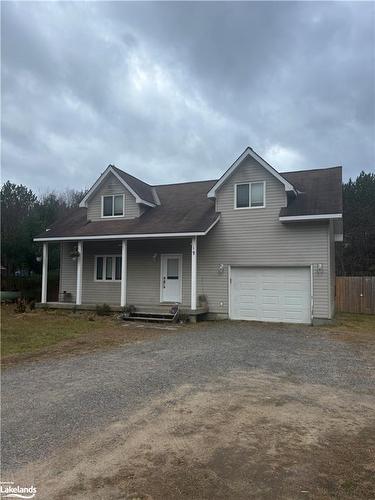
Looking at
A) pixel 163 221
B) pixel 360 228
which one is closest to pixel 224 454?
pixel 163 221

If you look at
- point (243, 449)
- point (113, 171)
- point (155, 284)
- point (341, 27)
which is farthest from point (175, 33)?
point (243, 449)

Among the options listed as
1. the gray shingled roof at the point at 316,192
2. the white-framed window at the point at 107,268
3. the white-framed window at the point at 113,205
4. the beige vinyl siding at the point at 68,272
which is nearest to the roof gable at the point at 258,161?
the gray shingled roof at the point at 316,192

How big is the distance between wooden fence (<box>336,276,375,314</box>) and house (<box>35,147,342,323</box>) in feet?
14.4

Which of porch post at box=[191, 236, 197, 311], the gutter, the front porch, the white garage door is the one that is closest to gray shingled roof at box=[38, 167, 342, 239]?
the gutter

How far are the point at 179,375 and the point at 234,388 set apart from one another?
1.22 m

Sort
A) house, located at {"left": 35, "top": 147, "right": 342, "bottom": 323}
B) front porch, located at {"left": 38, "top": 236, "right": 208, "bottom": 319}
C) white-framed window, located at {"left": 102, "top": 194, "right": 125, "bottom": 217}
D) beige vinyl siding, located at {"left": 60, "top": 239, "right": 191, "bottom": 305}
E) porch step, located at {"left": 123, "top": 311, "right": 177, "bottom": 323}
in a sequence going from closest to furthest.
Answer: house, located at {"left": 35, "top": 147, "right": 342, "bottom": 323} → porch step, located at {"left": 123, "top": 311, "right": 177, "bottom": 323} → front porch, located at {"left": 38, "top": 236, "right": 208, "bottom": 319} → beige vinyl siding, located at {"left": 60, "top": 239, "right": 191, "bottom": 305} → white-framed window, located at {"left": 102, "top": 194, "right": 125, "bottom": 217}

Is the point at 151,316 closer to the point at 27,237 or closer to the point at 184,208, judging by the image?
the point at 184,208

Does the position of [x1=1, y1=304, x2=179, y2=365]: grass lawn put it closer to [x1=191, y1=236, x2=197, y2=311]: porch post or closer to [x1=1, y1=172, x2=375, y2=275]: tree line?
[x1=191, y1=236, x2=197, y2=311]: porch post

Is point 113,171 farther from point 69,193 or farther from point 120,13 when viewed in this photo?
point 69,193

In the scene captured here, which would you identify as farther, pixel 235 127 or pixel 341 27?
pixel 235 127

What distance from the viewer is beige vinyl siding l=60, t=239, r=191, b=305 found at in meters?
16.8

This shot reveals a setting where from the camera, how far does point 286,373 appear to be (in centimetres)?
728

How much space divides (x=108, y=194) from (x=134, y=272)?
4.06 metres

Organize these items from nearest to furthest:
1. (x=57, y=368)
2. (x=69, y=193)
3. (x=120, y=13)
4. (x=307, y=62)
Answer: (x=57, y=368)
(x=120, y=13)
(x=307, y=62)
(x=69, y=193)
